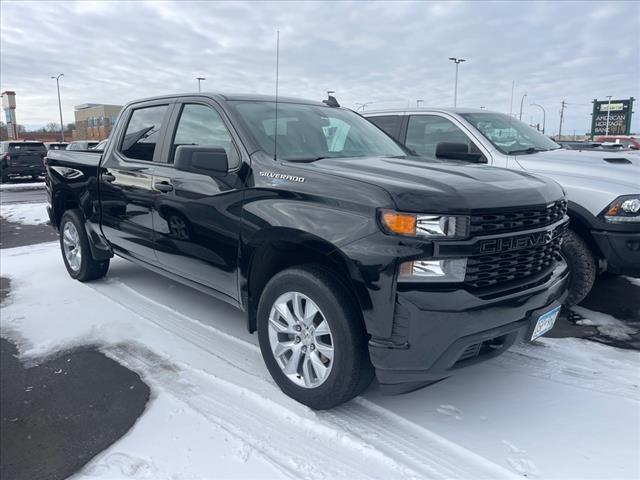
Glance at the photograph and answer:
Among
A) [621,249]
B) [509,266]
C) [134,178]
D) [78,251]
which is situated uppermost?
[134,178]

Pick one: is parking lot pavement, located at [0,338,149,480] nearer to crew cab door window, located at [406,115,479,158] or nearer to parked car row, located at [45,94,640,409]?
parked car row, located at [45,94,640,409]

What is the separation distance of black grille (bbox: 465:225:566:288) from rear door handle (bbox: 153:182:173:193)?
2.43 metres

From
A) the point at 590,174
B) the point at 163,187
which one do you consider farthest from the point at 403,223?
the point at 590,174

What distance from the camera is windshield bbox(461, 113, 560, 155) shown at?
216 inches

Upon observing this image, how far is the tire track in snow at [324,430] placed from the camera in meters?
2.53

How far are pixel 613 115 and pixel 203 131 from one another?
150 ft

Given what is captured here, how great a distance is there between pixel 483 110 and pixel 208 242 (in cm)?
396

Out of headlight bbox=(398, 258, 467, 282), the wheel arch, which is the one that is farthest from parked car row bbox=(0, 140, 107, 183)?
headlight bbox=(398, 258, 467, 282)

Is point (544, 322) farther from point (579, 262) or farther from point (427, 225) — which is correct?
point (579, 262)

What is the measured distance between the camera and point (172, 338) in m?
4.12

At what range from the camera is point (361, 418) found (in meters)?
2.99

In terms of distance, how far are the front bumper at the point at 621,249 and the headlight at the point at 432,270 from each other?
2460mm

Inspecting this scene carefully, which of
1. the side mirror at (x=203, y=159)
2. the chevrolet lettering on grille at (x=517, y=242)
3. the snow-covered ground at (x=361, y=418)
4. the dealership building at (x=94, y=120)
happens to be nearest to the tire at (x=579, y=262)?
the snow-covered ground at (x=361, y=418)

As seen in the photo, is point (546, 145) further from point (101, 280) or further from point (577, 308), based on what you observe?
point (101, 280)
